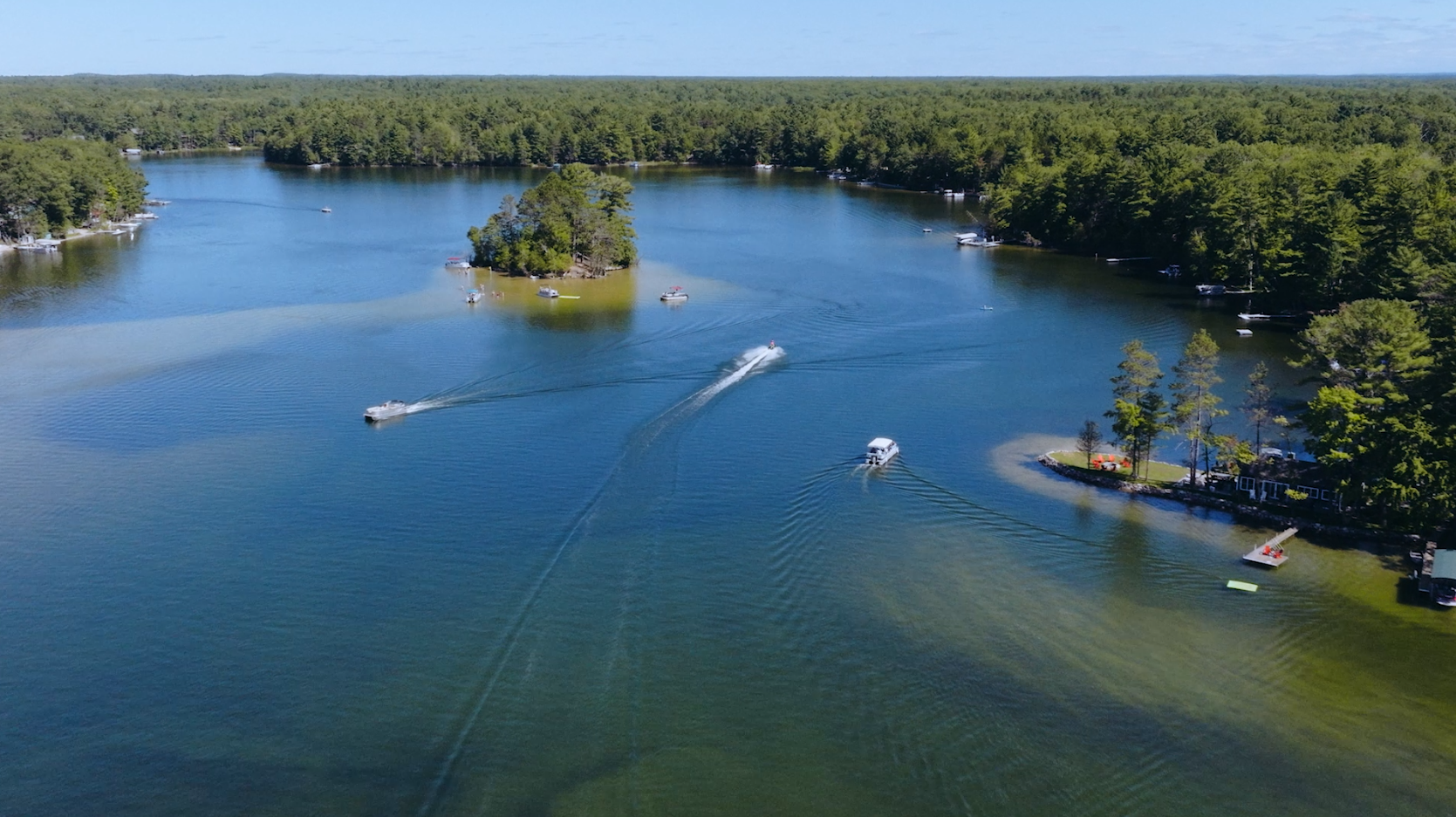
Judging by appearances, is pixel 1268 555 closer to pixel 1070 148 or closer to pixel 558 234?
pixel 558 234

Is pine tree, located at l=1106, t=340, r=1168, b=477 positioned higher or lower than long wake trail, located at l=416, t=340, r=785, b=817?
higher

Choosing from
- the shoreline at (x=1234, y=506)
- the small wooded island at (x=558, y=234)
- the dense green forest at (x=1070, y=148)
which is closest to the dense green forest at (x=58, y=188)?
the small wooded island at (x=558, y=234)

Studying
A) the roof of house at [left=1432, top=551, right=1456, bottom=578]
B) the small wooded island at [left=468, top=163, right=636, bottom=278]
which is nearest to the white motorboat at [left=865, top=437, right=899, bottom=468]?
the roof of house at [left=1432, top=551, right=1456, bottom=578]

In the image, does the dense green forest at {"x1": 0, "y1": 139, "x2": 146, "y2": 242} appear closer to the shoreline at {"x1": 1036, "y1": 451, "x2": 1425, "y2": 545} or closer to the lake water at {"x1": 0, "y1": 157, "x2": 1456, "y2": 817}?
the lake water at {"x1": 0, "y1": 157, "x2": 1456, "y2": 817}

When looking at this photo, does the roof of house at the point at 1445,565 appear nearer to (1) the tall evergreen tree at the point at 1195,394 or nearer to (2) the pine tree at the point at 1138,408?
(1) the tall evergreen tree at the point at 1195,394

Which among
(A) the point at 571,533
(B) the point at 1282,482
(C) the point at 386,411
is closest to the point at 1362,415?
(B) the point at 1282,482

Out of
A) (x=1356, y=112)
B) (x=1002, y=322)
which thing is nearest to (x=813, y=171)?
(x=1356, y=112)
